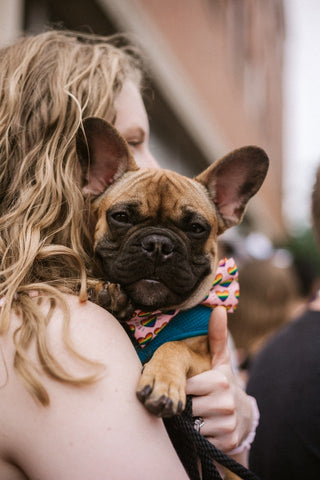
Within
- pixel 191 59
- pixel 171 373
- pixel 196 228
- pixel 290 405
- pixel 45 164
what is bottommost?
pixel 290 405

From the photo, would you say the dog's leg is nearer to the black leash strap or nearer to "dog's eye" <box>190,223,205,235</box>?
the black leash strap

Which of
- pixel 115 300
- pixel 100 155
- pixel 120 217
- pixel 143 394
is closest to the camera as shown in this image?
pixel 143 394

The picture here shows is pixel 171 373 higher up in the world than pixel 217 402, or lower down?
higher up

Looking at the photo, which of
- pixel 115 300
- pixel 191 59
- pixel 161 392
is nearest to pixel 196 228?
pixel 115 300

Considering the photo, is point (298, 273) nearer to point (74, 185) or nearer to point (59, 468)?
point (74, 185)

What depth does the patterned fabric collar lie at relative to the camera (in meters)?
1.84

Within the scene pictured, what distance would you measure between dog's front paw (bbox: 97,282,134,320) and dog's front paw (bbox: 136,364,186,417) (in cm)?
29

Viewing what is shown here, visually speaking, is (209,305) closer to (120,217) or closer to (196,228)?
(196,228)

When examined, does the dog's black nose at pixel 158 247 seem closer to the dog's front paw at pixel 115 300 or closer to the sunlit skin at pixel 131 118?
the dog's front paw at pixel 115 300

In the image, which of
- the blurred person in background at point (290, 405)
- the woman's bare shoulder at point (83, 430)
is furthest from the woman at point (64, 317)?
the blurred person in background at point (290, 405)

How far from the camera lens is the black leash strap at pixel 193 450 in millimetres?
1540

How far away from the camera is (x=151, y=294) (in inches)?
74.3

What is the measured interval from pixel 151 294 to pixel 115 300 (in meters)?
0.18

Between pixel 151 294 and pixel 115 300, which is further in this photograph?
pixel 151 294
